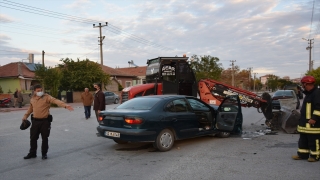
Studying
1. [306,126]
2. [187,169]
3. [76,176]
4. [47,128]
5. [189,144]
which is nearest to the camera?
[76,176]

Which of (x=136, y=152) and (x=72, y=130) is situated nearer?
(x=136, y=152)

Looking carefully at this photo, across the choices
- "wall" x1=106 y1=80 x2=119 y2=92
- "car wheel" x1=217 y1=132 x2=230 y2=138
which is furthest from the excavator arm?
"wall" x1=106 y1=80 x2=119 y2=92

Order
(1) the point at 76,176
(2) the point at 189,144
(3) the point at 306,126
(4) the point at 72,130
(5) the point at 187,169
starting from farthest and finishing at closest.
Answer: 1. (4) the point at 72,130
2. (2) the point at 189,144
3. (3) the point at 306,126
4. (5) the point at 187,169
5. (1) the point at 76,176

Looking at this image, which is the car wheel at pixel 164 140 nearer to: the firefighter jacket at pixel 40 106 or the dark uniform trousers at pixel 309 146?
the firefighter jacket at pixel 40 106

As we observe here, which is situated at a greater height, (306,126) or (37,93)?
(37,93)

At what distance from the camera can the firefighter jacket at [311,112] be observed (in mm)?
6105

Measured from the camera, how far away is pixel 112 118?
24.7 ft

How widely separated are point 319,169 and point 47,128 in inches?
220

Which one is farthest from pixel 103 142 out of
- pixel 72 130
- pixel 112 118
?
pixel 72 130

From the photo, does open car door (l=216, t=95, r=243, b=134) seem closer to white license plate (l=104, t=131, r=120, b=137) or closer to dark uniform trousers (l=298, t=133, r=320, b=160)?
dark uniform trousers (l=298, t=133, r=320, b=160)

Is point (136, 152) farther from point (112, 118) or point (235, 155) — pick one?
point (235, 155)

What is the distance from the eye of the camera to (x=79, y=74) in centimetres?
3672

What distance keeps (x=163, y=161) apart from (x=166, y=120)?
123cm

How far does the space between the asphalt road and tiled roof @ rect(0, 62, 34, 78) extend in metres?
30.0
